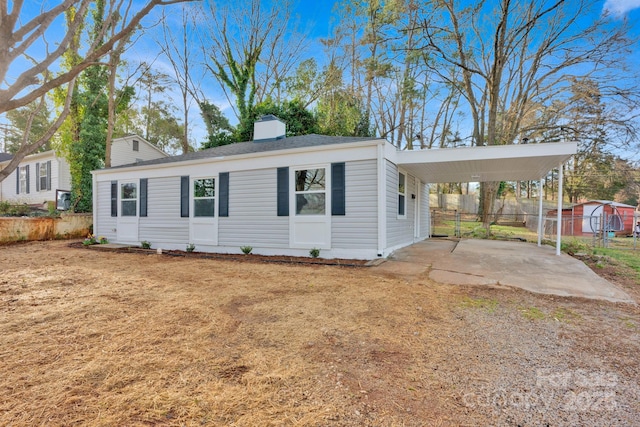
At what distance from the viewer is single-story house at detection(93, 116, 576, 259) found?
6652 mm

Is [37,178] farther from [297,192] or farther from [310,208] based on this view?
[310,208]

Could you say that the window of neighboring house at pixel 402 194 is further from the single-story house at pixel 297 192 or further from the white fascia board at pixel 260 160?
the white fascia board at pixel 260 160

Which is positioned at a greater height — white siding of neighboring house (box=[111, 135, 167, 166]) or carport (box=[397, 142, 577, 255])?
white siding of neighboring house (box=[111, 135, 167, 166])

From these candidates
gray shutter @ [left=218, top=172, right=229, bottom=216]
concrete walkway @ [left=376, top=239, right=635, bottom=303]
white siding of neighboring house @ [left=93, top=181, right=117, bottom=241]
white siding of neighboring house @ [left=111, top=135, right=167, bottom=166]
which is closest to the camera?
concrete walkway @ [left=376, top=239, right=635, bottom=303]

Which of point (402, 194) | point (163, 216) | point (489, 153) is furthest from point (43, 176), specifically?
point (489, 153)

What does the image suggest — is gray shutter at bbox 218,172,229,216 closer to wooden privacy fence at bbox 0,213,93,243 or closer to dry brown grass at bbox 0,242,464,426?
dry brown grass at bbox 0,242,464,426

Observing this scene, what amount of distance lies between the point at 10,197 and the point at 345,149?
22.5 metres

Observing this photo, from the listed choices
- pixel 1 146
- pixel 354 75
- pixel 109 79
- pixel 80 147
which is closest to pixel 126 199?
pixel 80 147

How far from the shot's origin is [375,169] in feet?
21.4

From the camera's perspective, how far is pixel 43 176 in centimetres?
1647

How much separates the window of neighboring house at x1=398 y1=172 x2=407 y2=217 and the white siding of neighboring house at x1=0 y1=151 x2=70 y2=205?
17.1 meters

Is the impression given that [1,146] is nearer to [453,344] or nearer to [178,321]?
[178,321]

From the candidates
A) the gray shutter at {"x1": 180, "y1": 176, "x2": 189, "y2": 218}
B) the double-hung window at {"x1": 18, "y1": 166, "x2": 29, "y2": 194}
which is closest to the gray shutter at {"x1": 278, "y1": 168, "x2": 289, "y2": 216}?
the gray shutter at {"x1": 180, "y1": 176, "x2": 189, "y2": 218}

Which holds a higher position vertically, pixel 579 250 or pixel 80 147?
pixel 80 147
